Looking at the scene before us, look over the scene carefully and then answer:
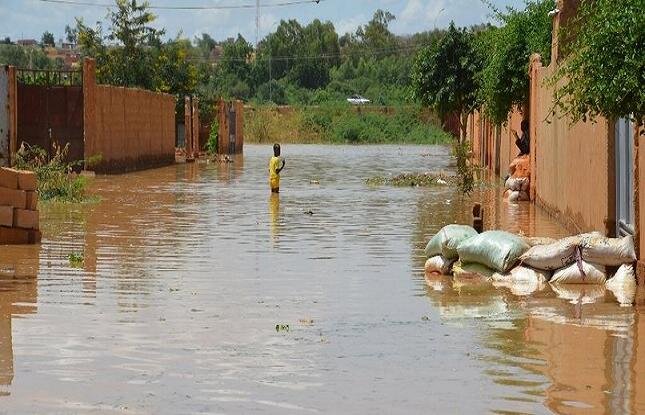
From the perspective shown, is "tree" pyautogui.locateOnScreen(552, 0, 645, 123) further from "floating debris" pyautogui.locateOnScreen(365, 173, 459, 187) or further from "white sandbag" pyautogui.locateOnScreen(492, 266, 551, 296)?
"floating debris" pyautogui.locateOnScreen(365, 173, 459, 187)

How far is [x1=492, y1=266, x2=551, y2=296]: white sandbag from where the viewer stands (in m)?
12.9

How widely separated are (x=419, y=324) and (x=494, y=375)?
2.29 metres

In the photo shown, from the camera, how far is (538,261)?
43.2 ft

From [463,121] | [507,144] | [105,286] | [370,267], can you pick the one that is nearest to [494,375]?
[105,286]

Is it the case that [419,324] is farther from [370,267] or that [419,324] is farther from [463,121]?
[463,121]

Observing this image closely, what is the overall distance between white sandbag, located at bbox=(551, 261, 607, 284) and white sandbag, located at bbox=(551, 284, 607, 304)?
75mm

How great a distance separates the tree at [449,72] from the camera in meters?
43.2

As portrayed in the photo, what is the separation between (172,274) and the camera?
13.9 metres

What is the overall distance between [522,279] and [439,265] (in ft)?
3.80

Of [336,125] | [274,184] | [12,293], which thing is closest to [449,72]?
Result: [274,184]

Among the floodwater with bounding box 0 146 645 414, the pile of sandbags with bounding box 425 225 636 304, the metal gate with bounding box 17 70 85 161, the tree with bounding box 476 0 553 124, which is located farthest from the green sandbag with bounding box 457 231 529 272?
the metal gate with bounding box 17 70 85 161

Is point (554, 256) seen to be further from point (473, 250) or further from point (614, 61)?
A: point (614, 61)

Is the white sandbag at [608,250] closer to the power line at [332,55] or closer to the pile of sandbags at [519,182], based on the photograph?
the pile of sandbags at [519,182]

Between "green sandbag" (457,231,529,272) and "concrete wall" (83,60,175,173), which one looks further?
"concrete wall" (83,60,175,173)
